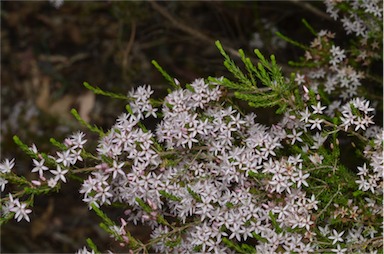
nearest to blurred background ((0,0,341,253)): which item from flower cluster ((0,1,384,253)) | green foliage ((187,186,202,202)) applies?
flower cluster ((0,1,384,253))

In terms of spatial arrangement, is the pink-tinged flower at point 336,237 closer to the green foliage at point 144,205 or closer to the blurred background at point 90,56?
the green foliage at point 144,205

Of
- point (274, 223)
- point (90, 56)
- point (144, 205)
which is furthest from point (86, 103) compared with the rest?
point (274, 223)

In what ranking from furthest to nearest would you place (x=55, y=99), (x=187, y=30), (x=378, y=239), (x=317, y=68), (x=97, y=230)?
(x=55, y=99)
(x=97, y=230)
(x=187, y=30)
(x=317, y=68)
(x=378, y=239)

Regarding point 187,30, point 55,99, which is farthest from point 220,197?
point 55,99

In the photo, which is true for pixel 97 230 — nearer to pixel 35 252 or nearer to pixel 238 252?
pixel 35 252

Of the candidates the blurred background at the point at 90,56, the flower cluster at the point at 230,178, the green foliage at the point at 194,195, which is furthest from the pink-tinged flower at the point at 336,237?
the blurred background at the point at 90,56

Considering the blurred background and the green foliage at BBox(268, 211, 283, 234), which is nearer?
the green foliage at BBox(268, 211, 283, 234)

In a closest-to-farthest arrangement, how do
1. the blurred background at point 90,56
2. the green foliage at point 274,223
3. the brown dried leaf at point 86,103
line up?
1. the green foliage at point 274,223
2. the blurred background at point 90,56
3. the brown dried leaf at point 86,103

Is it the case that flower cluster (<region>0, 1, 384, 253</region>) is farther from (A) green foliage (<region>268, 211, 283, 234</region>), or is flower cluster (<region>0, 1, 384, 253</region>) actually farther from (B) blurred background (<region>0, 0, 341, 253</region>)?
(B) blurred background (<region>0, 0, 341, 253</region>)

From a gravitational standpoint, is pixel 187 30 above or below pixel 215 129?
below
